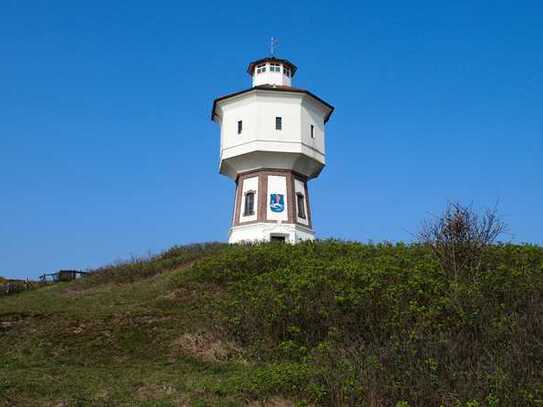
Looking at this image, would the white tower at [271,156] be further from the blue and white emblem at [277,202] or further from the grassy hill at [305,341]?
the grassy hill at [305,341]

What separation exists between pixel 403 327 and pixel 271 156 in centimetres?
1924

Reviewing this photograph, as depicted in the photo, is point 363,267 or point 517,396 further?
point 363,267

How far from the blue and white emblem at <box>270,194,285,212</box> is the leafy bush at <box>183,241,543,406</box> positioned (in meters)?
13.2

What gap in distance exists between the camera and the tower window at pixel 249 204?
2931cm

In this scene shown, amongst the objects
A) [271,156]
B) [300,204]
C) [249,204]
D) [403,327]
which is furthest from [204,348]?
[300,204]

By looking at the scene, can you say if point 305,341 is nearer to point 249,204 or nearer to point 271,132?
point 249,204

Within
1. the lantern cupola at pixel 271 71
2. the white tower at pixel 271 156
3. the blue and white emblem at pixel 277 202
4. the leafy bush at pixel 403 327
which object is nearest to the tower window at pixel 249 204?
the white tower at pixel 271 156

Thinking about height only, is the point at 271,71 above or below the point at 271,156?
above

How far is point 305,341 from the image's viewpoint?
11289mm

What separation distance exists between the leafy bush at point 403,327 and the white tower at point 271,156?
13.2 m

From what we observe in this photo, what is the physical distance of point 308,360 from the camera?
9992 millimetres

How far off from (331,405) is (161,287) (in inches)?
409

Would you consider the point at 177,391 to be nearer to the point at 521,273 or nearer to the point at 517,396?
the point at 517,396

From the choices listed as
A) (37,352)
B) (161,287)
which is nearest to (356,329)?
(37,352)
